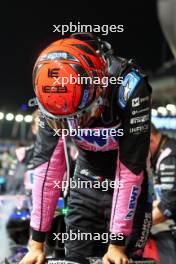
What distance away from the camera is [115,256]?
7.78ft

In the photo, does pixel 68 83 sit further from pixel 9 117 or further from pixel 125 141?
pixel 9 117

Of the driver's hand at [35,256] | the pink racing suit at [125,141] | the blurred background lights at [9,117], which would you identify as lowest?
the driver's hand at [35,256]

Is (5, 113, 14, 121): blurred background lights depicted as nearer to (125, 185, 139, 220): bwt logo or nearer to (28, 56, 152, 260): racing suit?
(28, 56, 152, 260): racing suit

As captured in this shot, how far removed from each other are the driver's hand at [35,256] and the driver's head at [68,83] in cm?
63

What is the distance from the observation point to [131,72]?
2576mm

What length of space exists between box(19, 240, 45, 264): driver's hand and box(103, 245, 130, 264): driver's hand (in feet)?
1.01

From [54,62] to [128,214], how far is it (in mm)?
780

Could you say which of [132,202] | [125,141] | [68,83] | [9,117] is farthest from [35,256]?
[9,117]

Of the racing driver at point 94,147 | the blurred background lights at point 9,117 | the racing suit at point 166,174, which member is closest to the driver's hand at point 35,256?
the racing driver at point 94,147

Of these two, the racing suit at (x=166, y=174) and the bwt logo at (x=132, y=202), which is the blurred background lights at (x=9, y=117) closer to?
the racing suit at (x=166, y=174)

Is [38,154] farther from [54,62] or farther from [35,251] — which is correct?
[54,62]

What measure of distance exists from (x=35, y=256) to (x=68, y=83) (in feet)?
2.74

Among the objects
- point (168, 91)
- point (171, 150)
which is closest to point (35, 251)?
point (171, 150)

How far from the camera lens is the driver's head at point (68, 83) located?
2291mm
